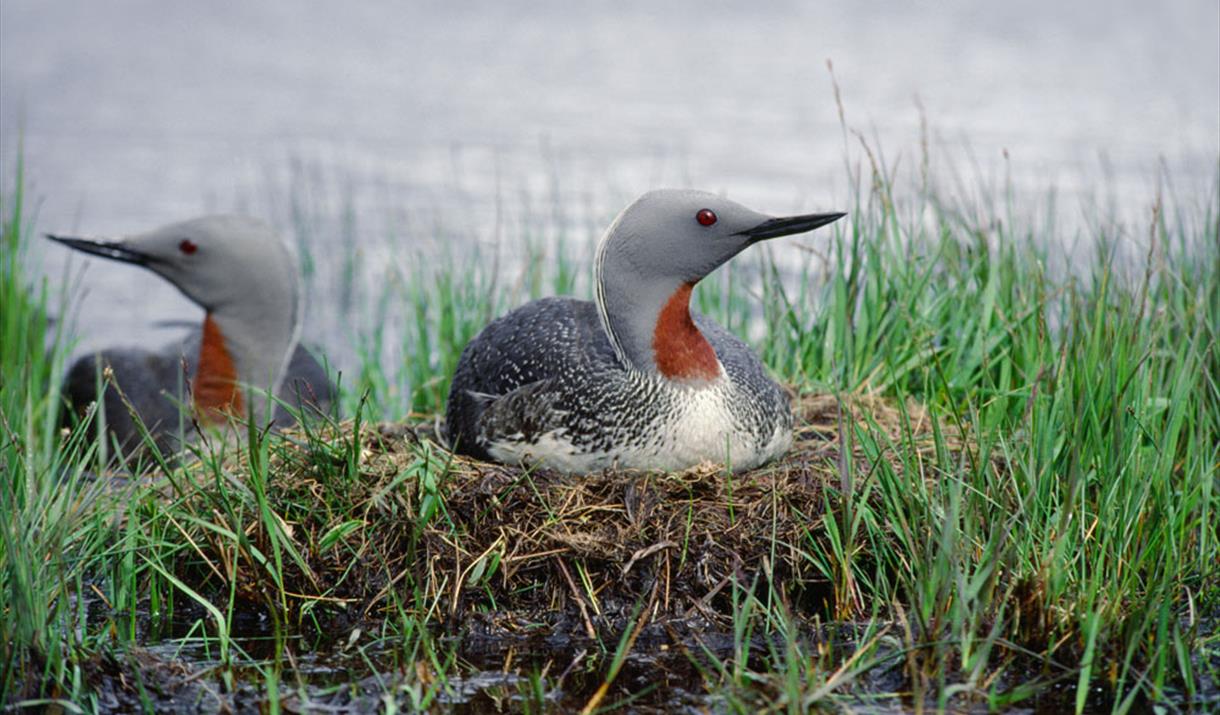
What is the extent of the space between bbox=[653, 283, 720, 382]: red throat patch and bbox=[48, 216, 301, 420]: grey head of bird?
2098 mm

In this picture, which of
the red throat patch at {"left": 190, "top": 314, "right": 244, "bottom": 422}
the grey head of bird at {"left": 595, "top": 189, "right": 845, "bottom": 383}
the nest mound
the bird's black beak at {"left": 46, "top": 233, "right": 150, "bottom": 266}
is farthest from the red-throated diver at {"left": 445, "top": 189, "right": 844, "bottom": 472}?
the bird's black beak at {"left": 46, "top": 233, "right": 150, "bottom": 266}

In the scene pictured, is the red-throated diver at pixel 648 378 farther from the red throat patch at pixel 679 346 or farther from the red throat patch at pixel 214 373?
the red throat patch at pixel 214 373

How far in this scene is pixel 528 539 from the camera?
13.2 feet

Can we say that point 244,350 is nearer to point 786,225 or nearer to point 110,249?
point 110,249

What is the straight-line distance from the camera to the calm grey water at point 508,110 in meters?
10.6

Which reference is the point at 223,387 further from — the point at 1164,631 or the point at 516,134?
the point at 516,134

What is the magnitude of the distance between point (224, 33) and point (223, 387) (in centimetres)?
1352

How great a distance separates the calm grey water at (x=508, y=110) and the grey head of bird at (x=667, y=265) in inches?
107

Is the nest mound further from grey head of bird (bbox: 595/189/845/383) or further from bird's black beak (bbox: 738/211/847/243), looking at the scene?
bird's black beak (bbox: 738/211/847/243)

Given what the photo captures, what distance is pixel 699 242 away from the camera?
449 cm

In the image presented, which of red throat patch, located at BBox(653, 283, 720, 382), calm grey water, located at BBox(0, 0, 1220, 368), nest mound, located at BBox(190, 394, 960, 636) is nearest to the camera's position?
nest mound, located at BBox(190, 394, 960, 636)

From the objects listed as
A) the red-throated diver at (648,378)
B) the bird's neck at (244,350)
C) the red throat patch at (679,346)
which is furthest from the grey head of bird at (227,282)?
the red throat patch at (679,346)

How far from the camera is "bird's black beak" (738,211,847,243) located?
4.31 metres

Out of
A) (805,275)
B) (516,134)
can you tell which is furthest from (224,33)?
(805,275)
